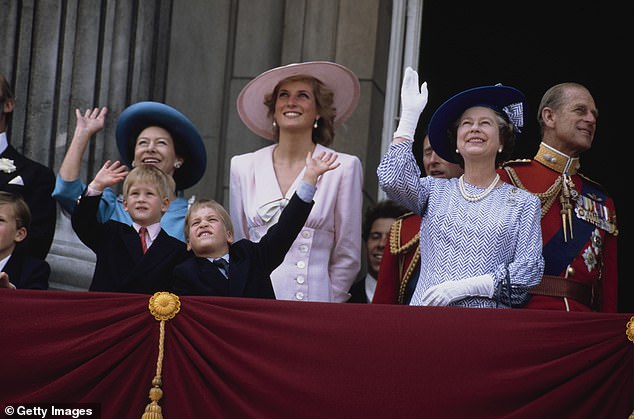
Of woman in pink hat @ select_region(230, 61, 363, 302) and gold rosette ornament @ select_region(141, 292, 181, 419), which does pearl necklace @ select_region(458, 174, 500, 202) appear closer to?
woman in pink hat @ select_region(230, 61, 363, 302)

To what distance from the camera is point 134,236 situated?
650 cm

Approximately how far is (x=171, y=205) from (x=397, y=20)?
2.95m

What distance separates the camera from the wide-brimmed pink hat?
7.20m

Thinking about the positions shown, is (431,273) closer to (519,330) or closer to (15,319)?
(519,330)

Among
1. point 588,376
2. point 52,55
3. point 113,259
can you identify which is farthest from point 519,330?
point 52,55

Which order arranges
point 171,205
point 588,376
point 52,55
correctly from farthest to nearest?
1. point 52,55
2. point 171,205
3. point 588,376

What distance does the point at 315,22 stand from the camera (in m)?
9.13

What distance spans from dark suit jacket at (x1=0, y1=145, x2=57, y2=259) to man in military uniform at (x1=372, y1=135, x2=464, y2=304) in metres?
1.50

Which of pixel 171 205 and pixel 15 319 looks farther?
pixel 171 205

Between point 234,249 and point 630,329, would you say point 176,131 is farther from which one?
point 630,329

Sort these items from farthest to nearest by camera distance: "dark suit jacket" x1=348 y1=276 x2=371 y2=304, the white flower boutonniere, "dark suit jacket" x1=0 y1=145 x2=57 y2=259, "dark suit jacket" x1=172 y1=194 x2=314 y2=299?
1. "dark suit jacket" x1=348 y1=276 x2=371 y2=304
2. the white flower boutonniere
3. "dark suit jacket" x1=0 y1=145 x2=57 y2=259
4. "dark suit jacket" x1=172 y1=194 x2=314 y2=299

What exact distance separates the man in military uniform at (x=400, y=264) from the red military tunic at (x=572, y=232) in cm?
47

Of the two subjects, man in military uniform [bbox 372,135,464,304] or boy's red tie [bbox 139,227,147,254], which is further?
man in military uniform [bbox 372,135,464,304]

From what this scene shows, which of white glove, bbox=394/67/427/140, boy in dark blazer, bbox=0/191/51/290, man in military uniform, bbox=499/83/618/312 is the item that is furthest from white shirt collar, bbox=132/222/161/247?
man in military uniform, bbox=499/83/618/312
